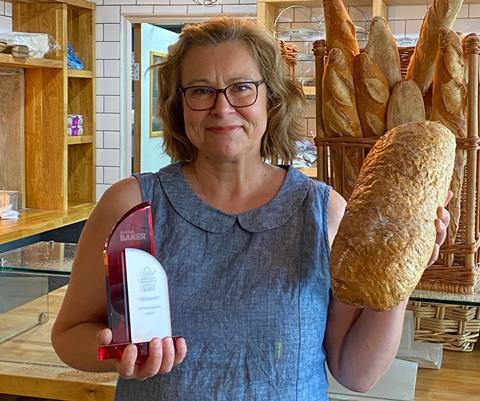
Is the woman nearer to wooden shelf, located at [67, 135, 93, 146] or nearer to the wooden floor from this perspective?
the wooden floor

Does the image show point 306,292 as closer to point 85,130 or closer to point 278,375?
point 278,375

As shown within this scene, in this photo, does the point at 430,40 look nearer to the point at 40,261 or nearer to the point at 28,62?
the point at 40,261

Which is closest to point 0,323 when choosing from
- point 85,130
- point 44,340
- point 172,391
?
point 44,340

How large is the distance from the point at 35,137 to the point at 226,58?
3299mm

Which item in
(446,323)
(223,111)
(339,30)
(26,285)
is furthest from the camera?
(26,285)

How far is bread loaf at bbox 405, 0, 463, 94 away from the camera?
4.22 feet

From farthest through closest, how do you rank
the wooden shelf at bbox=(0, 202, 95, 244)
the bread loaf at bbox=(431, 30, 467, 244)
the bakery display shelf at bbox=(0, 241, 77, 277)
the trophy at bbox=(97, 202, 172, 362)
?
the wooden shelf at bbox=(0, 202, 95, 244) → the bakery display shelf at bbox=(0, 241, 77, 277) → the bread loaf at bbox=(431, 30, 467, 244) → the trophy at bbox=(97, 202, 172, 362)

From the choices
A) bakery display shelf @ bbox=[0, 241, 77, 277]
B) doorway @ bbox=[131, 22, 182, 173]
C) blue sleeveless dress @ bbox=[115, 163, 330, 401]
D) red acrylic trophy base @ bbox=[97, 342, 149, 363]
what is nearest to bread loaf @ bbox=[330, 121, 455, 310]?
blue sleeveless dress @ bbox=[115, 163, 330, 401]

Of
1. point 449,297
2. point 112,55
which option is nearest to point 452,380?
point 449,297

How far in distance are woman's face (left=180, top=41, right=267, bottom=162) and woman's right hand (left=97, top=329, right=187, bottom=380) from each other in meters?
0.31

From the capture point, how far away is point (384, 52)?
1.37 metres

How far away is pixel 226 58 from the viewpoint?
1116 millimetres

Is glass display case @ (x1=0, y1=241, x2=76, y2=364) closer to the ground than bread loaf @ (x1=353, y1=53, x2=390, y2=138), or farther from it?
closer to the ground

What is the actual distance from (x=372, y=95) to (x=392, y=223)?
0.46 metres
